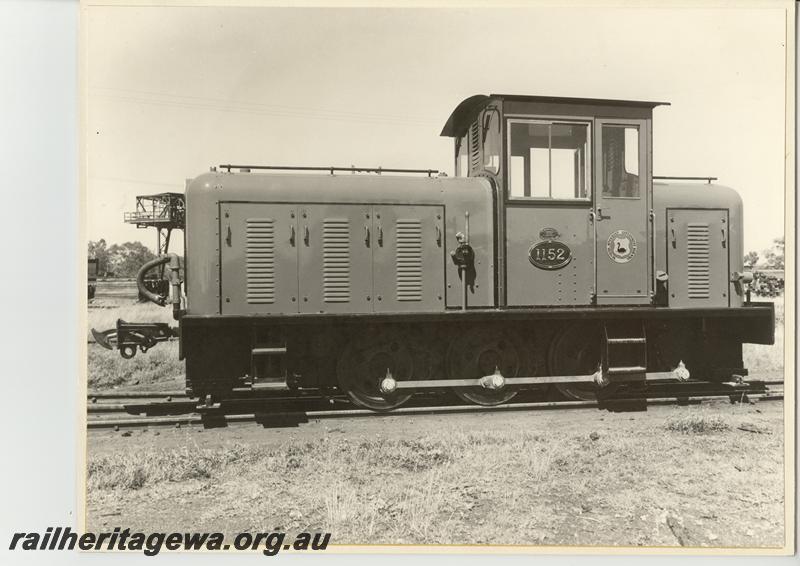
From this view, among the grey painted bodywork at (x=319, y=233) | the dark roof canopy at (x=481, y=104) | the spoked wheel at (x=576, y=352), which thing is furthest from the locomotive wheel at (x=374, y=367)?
the dark roof canopy at (x=481, y=104)

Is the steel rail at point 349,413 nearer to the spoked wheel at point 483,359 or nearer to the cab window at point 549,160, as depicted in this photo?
the spoked wheel at point 483,359

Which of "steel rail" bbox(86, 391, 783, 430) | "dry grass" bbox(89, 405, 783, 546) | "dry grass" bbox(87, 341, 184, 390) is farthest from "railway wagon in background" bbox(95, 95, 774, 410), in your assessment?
"dry grass" bbox(87, 341, 184, 390)

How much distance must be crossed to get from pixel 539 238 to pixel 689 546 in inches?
120

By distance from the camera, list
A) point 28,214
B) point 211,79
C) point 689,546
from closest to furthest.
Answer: point 689,546, point 28,214, point 211,79

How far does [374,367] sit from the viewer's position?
6055mm

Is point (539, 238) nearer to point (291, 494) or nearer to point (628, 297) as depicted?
point (628, 297)

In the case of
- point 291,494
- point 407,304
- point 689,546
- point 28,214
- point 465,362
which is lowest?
point 689,546

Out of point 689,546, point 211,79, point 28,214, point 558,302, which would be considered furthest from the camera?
point 558,302

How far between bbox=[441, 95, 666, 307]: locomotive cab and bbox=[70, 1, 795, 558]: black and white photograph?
1.1 inches

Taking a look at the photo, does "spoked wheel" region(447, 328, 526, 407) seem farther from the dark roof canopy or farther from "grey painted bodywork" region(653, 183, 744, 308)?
the dark roof canopy

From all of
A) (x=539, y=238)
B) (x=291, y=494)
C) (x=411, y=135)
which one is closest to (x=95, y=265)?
(x=291, y=494)

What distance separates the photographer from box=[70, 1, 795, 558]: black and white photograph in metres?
5.03

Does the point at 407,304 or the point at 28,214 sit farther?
the point at 407,304

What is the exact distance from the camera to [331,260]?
6.00 metres
